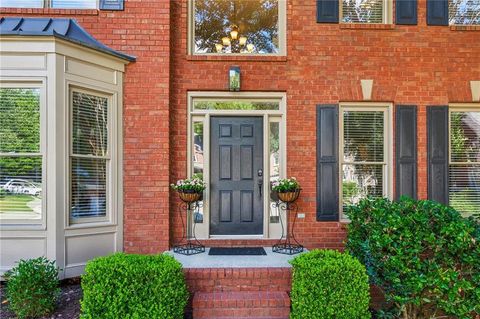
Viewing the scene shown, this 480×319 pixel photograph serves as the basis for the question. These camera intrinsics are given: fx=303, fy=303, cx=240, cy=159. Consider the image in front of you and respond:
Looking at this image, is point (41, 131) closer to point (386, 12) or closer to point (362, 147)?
Result: point (362, 147)

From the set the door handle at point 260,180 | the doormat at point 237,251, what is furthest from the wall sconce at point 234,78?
the doormat at point 237,251

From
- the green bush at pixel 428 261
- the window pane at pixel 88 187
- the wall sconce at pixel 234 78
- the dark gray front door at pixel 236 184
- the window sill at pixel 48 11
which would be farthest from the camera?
the dark gray front door at pixel 236 184

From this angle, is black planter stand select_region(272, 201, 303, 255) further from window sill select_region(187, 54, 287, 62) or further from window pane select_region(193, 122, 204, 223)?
window sill select_region(187, 54, 287, 62)

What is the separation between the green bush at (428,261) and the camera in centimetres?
286

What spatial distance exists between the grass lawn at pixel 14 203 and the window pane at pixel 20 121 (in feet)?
1.91

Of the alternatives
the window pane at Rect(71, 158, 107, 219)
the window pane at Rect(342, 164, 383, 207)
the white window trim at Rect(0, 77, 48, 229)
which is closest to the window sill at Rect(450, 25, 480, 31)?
the window pane at Rect(342, 164, 383, 207)

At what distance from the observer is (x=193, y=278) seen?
343 centimetres

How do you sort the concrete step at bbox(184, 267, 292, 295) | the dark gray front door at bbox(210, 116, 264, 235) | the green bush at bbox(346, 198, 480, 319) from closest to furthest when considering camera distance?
the green bush at bbox(346, 198, 480, 319)
the concrete step at bbox(184, 267, 292, 295)
the dark gray front door at bbox(210, 116, 264, 235)

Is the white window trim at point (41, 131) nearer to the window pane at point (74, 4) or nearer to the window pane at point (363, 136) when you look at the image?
the window pane at point (74, 4)

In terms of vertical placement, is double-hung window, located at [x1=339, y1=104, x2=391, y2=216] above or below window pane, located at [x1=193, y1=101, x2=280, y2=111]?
below

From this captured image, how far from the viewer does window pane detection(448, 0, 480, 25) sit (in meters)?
4.75

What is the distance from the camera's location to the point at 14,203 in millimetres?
3844

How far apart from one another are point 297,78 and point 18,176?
13.2 feet

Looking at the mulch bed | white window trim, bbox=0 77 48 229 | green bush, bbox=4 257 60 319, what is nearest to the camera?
green bush, bbox=4 257 60 319
